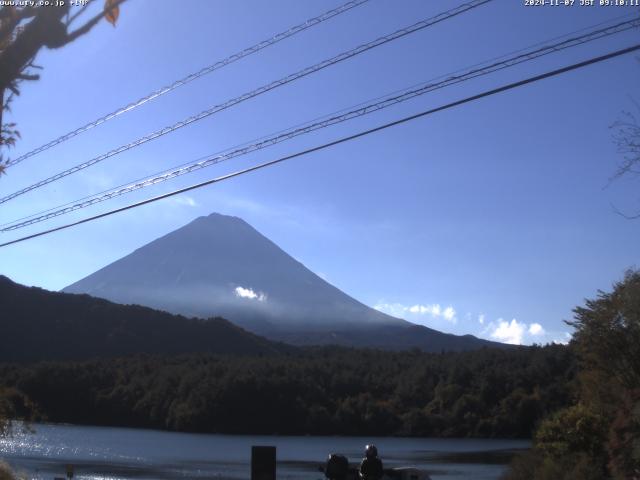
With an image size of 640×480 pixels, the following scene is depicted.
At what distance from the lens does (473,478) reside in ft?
129

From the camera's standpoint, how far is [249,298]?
604 feet

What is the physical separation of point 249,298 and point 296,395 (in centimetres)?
10256

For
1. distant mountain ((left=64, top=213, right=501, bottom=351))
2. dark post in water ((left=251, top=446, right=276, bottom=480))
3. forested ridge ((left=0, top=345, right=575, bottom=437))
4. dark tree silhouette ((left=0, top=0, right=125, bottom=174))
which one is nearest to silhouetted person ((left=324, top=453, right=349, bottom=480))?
dark post in water ((left=251, top=446, right=276, bottom=480))

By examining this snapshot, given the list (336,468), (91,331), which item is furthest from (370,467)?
(91,331)

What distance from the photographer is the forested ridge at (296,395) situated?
73.8m

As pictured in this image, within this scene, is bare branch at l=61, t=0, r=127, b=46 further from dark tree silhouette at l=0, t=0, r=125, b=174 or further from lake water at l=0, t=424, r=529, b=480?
lake water at l=0, t=424, r=529, b=480

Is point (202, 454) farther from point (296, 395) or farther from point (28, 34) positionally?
point (28, 34)

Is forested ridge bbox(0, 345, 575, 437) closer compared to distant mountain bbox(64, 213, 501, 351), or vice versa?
forested ridge bbox(0, 345, 575, 437)

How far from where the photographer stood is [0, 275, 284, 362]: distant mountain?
7725 cm

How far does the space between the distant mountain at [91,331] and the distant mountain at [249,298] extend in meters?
57.3

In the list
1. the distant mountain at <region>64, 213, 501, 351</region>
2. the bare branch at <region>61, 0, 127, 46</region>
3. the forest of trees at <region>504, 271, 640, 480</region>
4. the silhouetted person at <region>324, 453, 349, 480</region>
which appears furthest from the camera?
the distant mountain at <region>64, 213, 501, 351</region>

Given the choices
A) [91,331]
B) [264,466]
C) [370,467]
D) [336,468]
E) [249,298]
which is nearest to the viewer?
[264,466]

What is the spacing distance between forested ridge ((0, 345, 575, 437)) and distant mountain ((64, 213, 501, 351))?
77.8m

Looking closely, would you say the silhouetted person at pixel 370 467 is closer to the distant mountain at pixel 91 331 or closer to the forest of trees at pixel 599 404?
the forest of trees at pixel 599 404
